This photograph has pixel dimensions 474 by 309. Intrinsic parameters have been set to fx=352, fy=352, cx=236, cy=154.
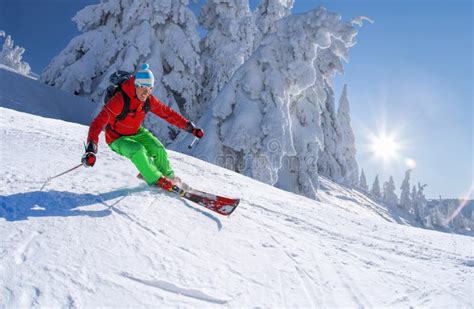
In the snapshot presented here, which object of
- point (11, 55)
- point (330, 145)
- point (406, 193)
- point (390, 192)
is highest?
point (406, 193)

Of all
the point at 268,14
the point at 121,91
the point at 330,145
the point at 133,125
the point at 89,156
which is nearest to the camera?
the point at 89,156

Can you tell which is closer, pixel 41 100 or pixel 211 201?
pixel 211 201

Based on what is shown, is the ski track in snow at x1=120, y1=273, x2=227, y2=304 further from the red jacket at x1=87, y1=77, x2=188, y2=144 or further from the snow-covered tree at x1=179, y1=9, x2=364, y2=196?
the snow-covered tree at x1=179, y1=9, x2=364, y2=196

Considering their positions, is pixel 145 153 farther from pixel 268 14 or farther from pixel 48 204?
pixel 268 14

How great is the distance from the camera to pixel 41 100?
58.6 feet

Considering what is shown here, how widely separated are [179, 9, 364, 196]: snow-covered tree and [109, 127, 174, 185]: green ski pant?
31.4 ft

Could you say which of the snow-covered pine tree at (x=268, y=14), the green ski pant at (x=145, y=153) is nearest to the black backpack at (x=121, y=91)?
the green ski pant at (x=145, y=153)

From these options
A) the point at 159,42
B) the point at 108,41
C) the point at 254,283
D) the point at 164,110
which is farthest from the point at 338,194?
the point at 254,283

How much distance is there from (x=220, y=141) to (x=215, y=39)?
11.6 m

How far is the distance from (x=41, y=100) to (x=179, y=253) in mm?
17687

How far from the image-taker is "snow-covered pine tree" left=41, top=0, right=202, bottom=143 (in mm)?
19938

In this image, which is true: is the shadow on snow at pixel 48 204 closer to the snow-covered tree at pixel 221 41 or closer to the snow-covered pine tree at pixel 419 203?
the snow-covered tree at pixel 221 41

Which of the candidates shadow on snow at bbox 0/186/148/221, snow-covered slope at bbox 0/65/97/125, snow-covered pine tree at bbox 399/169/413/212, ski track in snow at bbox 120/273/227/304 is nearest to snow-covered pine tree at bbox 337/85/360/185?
snow-covered pine tree at bbox 399/169/413/212

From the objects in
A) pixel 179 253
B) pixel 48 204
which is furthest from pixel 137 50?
pixel 179 253
